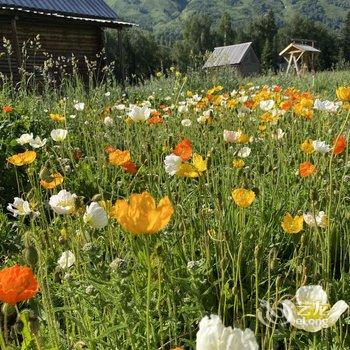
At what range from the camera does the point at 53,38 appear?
14148 millimetres

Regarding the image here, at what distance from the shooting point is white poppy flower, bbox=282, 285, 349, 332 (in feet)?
2.59

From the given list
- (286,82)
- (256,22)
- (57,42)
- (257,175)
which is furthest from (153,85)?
(256,22)

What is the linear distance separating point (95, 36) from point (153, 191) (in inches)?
542

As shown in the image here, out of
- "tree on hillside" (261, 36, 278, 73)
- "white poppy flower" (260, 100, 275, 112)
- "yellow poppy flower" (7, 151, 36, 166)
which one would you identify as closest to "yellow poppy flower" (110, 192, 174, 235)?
"yellow poppy flower" (7, 151, 36, 166)

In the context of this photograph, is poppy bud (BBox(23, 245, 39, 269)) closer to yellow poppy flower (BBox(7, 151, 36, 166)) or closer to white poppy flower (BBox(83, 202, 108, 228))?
white poppy flower (BBox(83, 202, 108, 228))

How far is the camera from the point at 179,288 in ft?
5.12

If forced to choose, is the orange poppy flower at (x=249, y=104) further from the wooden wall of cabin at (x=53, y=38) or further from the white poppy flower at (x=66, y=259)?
the wooden wall of cabin at (x=53, y=38)

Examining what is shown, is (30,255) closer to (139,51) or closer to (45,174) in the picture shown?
(45,174)

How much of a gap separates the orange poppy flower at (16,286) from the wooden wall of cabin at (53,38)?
1241 cm

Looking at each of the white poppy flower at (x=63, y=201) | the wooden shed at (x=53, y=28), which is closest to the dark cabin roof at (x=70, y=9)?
the wooden shed at (x=53, y=28)

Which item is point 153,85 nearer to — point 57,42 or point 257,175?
point 57,42

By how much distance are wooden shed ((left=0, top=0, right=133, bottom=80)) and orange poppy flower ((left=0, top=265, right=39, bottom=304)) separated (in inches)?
469

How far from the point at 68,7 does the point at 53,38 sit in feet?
2.92

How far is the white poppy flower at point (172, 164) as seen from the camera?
1.64m
